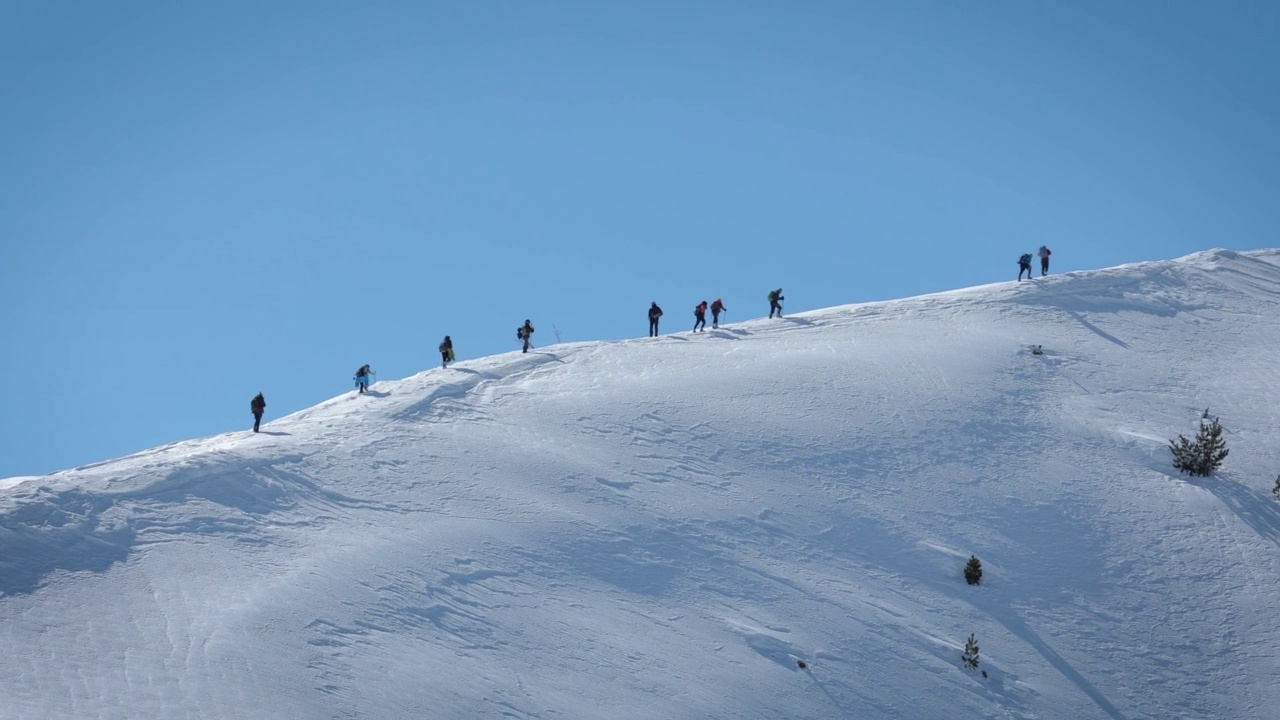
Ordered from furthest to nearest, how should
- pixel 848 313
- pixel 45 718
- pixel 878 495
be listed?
1. pixel 848 313
2. pixel 878 495
3. pixel 45 718

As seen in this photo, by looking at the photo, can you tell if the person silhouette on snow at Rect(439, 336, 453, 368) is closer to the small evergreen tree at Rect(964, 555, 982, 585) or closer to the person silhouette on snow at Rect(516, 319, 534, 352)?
the person silhouette on snow at Rect(516, 319, 534, 352)

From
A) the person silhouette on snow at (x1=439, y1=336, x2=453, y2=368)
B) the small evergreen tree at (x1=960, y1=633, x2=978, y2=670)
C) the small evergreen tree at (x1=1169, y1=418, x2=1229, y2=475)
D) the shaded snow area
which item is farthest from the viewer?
the person silhouette on snow at (x1=439, y1=336, x2=453, y2=368)

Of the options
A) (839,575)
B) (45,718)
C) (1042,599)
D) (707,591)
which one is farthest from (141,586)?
(1042,599)

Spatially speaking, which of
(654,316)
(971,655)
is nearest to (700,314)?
(654,316)

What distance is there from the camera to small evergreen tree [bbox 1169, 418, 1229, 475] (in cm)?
2680

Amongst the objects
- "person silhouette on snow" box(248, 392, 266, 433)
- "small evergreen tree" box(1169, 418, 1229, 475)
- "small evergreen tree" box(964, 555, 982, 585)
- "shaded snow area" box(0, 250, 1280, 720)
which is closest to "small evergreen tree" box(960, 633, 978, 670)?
"shaded snow area" box(0, 250, 1280, 720)

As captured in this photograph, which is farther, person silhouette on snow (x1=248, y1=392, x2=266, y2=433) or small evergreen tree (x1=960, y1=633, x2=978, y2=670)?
person silhouette on snow (x1=248, y1=392, x2=266, y2=433)

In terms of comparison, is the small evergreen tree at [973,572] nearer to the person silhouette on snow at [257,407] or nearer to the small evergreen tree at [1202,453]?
the small evergreen tree at [1202,453]

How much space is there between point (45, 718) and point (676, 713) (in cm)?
1026

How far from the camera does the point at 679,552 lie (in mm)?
23172

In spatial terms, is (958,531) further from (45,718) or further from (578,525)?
(45,718)

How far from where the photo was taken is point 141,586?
63.5ft

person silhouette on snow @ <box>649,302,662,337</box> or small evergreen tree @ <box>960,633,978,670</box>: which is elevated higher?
person silhouette on snow @ <box>649,302,662,337</box>

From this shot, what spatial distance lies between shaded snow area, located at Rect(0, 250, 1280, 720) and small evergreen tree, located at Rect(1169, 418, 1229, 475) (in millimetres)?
536
